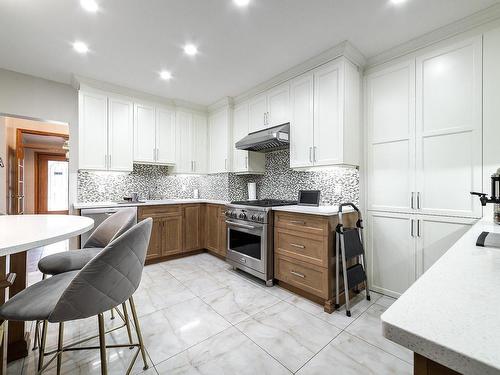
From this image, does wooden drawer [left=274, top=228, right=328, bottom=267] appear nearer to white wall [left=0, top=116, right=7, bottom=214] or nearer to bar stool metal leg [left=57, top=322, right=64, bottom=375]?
bar stool metal leg [left=57, top=322, right=64, bottom=375]

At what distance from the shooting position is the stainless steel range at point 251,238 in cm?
271

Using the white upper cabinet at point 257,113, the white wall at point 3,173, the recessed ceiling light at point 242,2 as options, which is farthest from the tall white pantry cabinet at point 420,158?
the white wall at point 3,173

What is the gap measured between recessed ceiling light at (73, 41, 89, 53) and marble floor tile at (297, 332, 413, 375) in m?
3.47

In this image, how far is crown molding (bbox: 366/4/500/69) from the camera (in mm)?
1924

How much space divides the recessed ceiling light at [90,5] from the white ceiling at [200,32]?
0.14 feet

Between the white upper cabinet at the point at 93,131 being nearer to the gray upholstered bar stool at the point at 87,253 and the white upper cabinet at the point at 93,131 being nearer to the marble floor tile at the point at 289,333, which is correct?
the gray upholstered bar stool at the point at 87,253

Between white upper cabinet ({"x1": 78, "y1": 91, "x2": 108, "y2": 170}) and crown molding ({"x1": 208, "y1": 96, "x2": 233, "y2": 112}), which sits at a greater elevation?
crown molding ({"x1": 208, "y1": 96, "x2": 233, "y2": 112})

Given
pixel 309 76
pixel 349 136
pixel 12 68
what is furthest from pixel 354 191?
pixel 12 68

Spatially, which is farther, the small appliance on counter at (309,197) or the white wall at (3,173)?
the white wall at (3,173)

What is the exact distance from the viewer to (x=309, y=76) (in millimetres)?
2773

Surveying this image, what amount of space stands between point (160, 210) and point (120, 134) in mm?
1277

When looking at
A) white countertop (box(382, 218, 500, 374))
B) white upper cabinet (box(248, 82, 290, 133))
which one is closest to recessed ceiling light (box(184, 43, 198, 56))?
white upper cabinet (box(248, 82, 290, 133))

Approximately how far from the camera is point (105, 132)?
11.0ft

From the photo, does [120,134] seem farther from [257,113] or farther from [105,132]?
[257,113]
